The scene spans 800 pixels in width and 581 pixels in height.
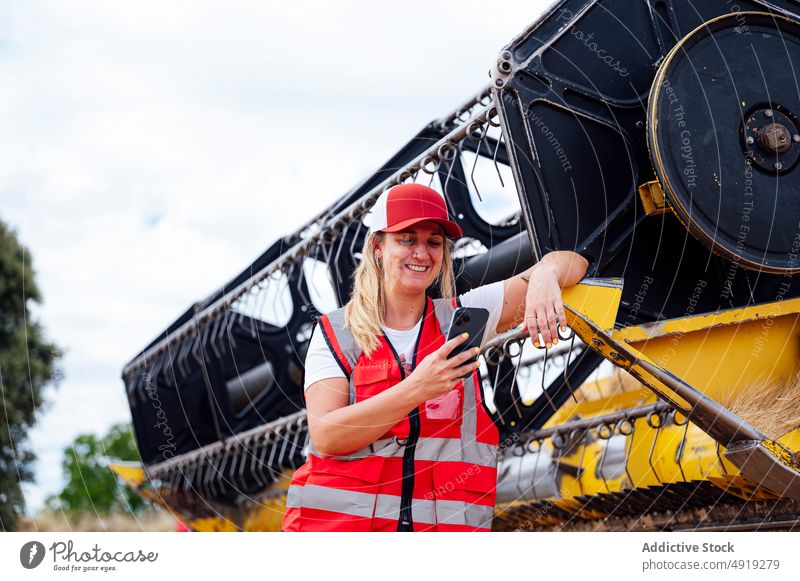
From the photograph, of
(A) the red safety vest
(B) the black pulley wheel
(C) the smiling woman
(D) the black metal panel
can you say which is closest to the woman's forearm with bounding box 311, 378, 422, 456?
(C) the smiling woman

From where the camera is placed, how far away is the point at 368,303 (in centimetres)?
336

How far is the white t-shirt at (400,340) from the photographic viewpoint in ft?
10.6

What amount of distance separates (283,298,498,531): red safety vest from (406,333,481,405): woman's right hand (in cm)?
29

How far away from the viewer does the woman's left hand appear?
325 centimetres

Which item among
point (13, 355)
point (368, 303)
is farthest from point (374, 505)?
point (13, 355)

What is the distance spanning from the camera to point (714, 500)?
5.00 m

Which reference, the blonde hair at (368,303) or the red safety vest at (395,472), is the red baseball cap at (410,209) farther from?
the red safety vest at (395,472)

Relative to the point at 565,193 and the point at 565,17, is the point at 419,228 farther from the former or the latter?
the point at 565,17

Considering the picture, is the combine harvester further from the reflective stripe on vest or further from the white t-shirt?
the reflective stripe on vest

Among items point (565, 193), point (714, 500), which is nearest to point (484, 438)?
point (565, 193)

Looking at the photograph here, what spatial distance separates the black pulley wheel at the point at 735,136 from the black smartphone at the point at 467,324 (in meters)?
1.21

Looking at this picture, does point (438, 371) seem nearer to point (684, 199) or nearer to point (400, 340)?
point (400, 340)

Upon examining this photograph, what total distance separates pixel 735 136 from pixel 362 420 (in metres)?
2.10

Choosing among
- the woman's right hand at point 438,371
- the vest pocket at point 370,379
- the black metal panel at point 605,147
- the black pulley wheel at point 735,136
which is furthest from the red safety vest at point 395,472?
the black pulley wheel at point 735,136
